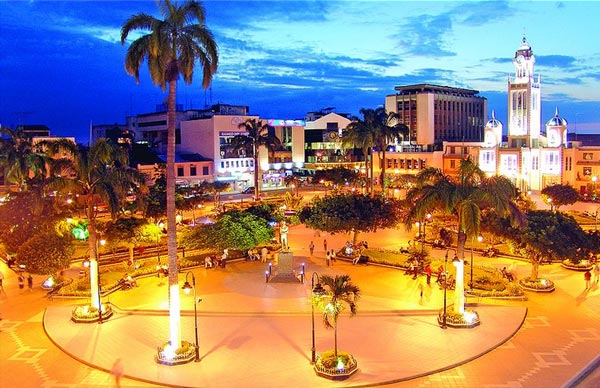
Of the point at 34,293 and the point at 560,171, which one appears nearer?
the point at 34,293

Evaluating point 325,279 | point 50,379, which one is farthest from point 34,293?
point 325,279

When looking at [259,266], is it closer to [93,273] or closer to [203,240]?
[203,240]

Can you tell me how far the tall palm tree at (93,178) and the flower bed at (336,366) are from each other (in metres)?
12.8

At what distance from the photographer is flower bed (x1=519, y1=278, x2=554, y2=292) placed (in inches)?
1229

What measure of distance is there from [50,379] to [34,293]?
13449mm

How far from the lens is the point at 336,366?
20859 mm

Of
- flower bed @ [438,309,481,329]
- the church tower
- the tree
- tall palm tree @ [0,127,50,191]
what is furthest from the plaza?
the church tower

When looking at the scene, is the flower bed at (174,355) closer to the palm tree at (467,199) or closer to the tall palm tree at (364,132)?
the palm tree at (467,199)

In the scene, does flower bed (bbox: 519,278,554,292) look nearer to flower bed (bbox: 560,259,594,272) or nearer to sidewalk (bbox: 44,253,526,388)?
sidewalk (bbox: 44,253,526,388)

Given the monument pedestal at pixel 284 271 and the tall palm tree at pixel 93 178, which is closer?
the tall palm tree at pixel 93 178

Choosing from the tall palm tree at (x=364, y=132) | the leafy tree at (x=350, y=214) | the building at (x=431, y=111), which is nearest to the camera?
the leafy tree at (x=350, y=214)

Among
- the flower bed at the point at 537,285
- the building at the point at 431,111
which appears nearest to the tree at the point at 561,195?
the flower bed at the point at 537,285

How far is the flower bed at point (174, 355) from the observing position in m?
22.4

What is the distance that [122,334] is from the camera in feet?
84.7
